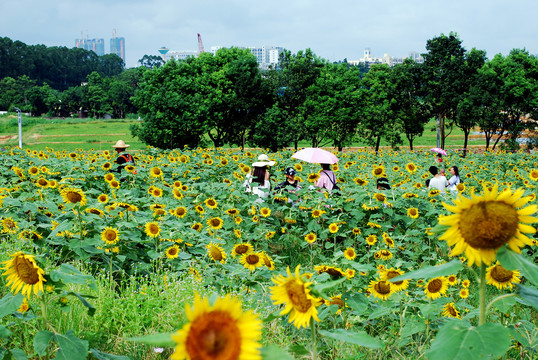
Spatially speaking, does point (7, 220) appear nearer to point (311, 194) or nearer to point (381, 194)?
point (311, 194)

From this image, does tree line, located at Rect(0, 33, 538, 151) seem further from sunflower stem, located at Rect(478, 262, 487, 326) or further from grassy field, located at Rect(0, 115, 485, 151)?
sunflower stem, located at Rect(478, 262, 487, 326)

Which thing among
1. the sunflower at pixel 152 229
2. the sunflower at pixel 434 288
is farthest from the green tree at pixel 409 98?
the sunflower at pixel 434 288

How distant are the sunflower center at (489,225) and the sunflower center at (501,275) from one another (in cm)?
111

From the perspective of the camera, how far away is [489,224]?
1.11 m

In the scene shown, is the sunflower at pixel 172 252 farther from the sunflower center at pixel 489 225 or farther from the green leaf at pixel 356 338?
the sunflower center at pixel 489 225

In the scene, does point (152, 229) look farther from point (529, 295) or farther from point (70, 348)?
point (529, 295)

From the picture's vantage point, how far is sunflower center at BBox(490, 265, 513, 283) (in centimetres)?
209

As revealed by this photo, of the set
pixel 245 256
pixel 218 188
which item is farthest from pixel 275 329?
pixel 218 188

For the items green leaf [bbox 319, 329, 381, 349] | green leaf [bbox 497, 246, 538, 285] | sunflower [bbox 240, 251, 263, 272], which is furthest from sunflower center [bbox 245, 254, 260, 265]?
green leaf [bbox 497, 246, 538, 285]

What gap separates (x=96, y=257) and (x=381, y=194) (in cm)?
325

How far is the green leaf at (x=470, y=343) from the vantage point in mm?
1019

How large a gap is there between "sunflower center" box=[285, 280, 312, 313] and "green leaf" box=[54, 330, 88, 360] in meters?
0.97

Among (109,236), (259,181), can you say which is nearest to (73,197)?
(109,236)

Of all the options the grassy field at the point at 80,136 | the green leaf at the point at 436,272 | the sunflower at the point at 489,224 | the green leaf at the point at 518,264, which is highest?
the sunflower at the point at 489,224
